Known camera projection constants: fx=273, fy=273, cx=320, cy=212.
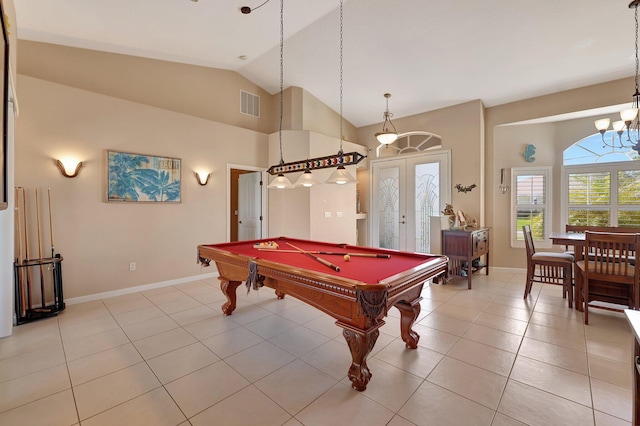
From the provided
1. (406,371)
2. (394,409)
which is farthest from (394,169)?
(394,409)

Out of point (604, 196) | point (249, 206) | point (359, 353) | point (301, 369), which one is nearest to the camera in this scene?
point (359, 353)

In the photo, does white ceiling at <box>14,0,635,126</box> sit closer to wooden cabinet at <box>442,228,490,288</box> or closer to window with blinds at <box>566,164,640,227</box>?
window with blinds at <box>566,164,640,227</box>

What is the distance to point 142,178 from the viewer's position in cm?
441

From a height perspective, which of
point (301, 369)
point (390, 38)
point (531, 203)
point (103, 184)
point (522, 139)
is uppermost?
point (390, 38)

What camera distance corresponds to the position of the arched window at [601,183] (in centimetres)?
471

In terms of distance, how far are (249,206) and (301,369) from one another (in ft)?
14.8

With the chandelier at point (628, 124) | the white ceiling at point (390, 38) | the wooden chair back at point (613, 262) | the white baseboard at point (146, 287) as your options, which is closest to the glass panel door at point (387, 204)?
the white ceiling at point (390, 38)

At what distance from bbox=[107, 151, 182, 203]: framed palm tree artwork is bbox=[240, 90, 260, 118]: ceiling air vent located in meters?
1.90

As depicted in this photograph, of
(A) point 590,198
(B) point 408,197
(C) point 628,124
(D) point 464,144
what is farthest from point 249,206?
(A) point 590,198

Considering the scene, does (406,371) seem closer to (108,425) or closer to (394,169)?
(108,425)

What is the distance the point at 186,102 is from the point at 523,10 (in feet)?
17.4

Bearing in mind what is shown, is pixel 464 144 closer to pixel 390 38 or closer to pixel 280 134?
pixel 390 38

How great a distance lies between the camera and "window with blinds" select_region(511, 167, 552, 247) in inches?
212

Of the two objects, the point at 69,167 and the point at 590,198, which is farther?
the point at 590,198
